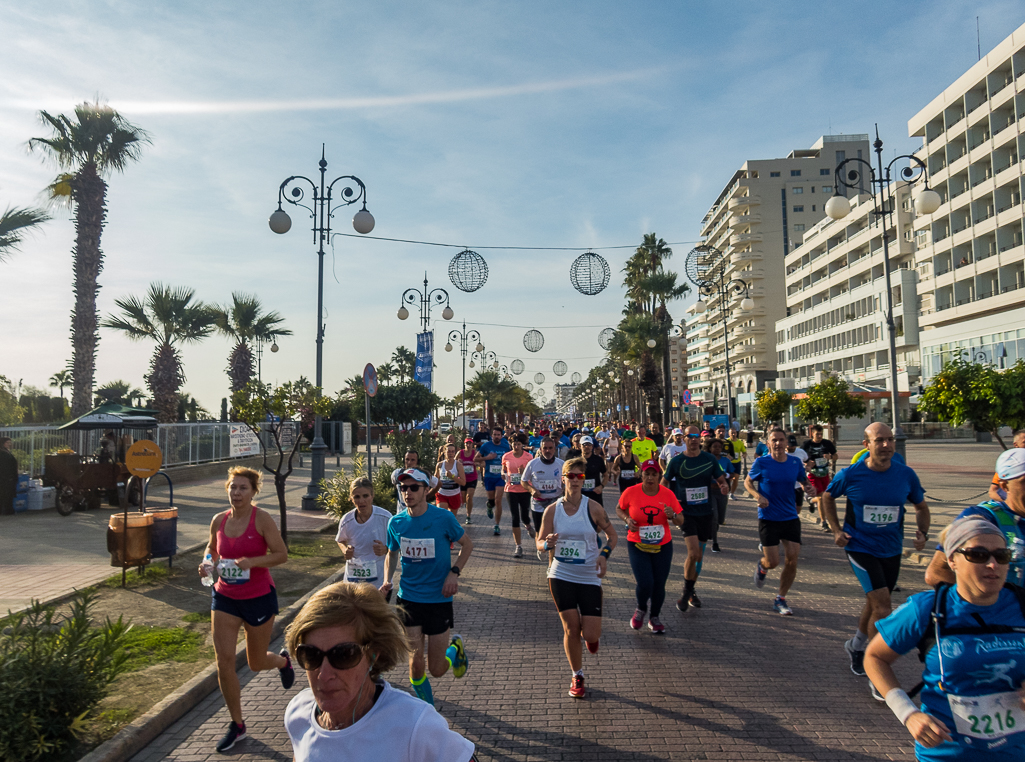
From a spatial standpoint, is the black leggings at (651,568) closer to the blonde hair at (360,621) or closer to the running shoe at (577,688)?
the running shoe at (577,688)

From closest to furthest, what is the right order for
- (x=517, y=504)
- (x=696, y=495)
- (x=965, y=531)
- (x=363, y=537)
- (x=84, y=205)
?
(x=965, y=531)
(x=363, y=537)
(x=696, y=495)
(x=517, y=504)
(x=84, y=205)

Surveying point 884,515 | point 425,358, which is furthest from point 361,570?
point 425,358

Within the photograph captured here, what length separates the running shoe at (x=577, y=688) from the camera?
559cm

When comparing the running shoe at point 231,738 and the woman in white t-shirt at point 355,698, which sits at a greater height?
the woman in white t-shirt at point 355,698

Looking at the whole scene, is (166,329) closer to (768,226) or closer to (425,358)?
(425,358)

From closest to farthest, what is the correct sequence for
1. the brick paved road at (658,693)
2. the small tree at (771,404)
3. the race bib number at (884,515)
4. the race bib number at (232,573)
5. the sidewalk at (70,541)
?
1. the brick paved road at (658,693)
2. the race bib number at (232,573)
3. the race bib number at (884,515)
4. the sidewalk at (70,541)
5. the small tree at (771,404)

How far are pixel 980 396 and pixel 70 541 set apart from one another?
54.8 ft

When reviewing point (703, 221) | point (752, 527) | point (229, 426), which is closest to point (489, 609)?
point (752, 527)

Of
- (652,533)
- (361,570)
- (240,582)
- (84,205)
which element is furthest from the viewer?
(84,205)

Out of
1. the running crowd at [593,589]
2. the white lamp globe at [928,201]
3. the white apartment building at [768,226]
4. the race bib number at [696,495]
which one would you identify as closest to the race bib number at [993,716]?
the running crowd at [593,589]

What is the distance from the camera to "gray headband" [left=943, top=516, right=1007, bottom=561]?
2816 millimetres

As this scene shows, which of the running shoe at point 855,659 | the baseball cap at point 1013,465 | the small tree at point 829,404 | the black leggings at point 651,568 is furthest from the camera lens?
the small tree at point 829,404

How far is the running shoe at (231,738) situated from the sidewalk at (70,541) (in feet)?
7.99

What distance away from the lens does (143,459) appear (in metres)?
10.3
